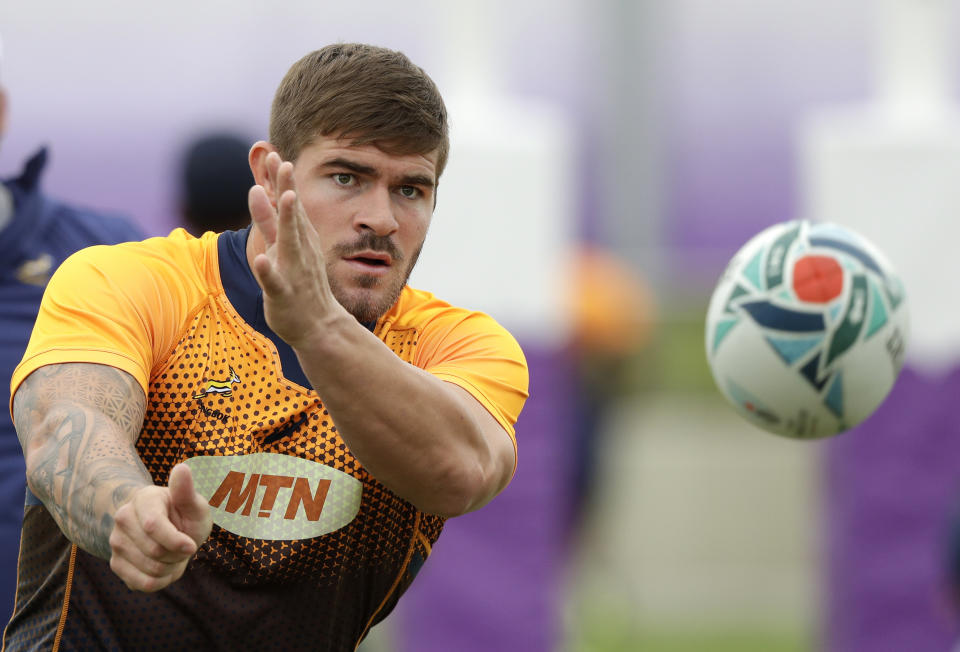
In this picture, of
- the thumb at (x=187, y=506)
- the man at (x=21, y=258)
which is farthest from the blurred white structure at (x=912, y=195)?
the thumb at (x=187, y=506)

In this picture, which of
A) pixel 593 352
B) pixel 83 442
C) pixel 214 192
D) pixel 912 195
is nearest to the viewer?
pixel 83 442

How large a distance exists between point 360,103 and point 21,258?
6.13 ft

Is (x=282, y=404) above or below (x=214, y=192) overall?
above

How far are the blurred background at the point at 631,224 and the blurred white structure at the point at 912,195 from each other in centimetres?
2

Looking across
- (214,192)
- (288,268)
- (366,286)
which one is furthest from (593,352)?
(288,268)

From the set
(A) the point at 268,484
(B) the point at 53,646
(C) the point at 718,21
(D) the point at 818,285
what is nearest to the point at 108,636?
(B) the point at 53,646

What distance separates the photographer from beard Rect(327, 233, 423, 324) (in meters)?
3.12

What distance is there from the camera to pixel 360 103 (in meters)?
3.12

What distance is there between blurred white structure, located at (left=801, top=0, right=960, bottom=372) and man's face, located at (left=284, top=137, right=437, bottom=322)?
5895mm

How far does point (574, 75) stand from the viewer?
13.5 m

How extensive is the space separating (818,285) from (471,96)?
16.6 ft

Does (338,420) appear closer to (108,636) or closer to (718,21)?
(108,636)

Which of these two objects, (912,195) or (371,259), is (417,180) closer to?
(371,259)

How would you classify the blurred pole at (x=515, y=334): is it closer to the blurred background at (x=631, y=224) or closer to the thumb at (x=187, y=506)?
the blurred background at (x=631, y=224)
